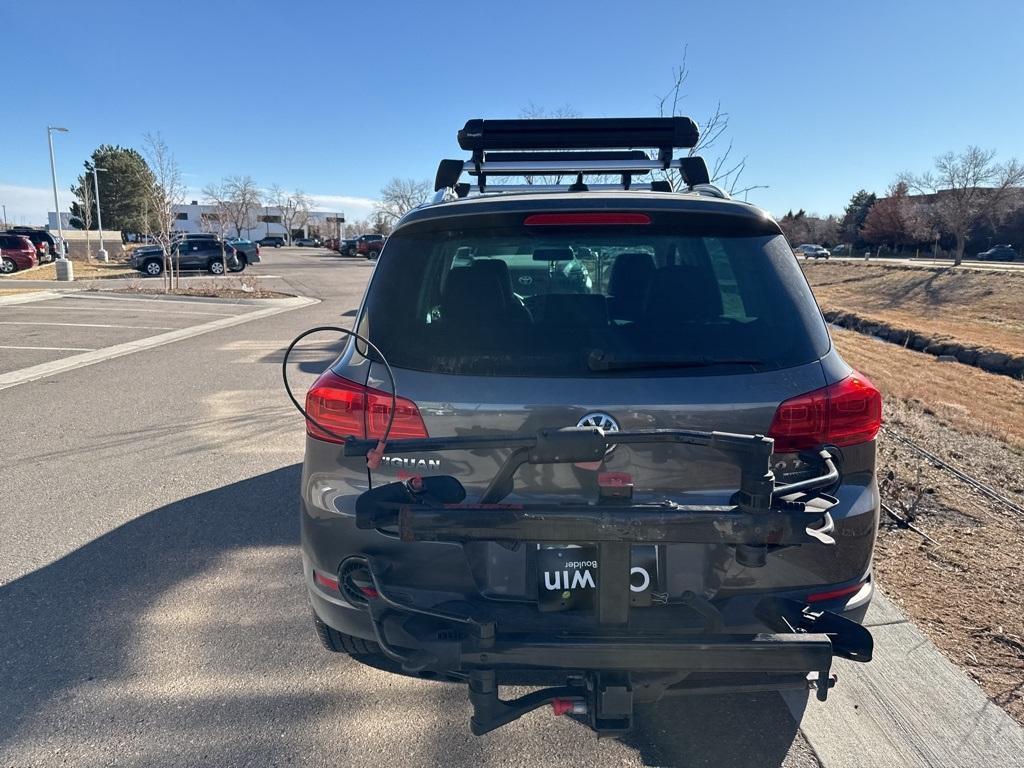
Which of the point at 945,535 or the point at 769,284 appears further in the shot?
the point at 945,535

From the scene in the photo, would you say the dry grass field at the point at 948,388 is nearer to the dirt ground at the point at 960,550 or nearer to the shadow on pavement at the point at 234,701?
the dirt ground at the point at 960,550

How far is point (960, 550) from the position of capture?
405 centimetres

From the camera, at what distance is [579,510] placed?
1.95 metres

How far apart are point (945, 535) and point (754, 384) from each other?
294cm

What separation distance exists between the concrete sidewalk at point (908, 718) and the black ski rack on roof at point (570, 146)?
2593 mm

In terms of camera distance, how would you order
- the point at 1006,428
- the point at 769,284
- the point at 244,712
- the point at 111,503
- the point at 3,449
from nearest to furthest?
the point at 769,284, the point at 244,712, the point at 111,503, the point at 3,449, the point at 1006,428

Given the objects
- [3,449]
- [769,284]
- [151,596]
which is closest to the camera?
[769,284]

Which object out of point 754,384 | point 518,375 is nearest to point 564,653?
point 518,375

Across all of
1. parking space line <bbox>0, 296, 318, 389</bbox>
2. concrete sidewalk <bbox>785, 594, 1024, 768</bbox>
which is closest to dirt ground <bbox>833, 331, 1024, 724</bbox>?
concrete sidewalk <bbox>785, 594, 1024, 768</bbox>

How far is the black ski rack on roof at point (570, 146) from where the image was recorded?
406cm

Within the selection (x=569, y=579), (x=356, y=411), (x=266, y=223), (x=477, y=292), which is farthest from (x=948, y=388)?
(x=266, y=223)

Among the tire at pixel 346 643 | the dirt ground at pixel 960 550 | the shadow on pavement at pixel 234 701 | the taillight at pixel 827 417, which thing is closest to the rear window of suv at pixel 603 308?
the taillight at pixel 827 417

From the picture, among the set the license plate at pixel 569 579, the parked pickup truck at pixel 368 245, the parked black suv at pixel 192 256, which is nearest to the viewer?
the license plate at pixel 569 579

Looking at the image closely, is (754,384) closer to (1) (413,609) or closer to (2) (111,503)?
(1) (413,609)
